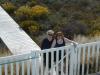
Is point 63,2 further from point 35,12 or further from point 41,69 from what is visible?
point 41,69

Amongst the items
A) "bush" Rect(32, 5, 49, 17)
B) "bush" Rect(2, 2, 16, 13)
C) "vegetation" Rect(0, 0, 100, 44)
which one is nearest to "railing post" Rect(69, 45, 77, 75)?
"vegetation" Rect(0, 0, 100, 44)

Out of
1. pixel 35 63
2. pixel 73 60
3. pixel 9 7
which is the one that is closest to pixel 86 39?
pixel 73 60

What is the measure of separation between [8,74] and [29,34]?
192 inches

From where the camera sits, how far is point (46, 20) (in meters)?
16.4

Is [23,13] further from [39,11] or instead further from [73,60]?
[73,60]

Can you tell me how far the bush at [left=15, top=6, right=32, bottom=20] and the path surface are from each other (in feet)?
1.27

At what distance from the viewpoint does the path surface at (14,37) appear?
13.2 meters

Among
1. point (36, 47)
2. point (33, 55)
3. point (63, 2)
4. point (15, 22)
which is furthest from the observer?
point (63, 2)

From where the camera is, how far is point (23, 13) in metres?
16.5

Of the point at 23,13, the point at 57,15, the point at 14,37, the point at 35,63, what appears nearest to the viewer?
the point at 35,63

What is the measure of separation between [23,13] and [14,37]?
7.27 ft

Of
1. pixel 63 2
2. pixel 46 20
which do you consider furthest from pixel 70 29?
pixel 63 2

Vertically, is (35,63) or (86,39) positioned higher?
(35,63)

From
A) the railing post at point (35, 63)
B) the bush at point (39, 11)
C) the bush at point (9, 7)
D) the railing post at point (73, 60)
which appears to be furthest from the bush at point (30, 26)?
the railing post at point (35, 63)
